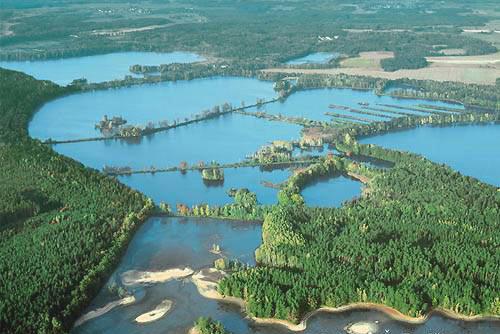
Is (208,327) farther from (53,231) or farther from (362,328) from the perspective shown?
(53,231)

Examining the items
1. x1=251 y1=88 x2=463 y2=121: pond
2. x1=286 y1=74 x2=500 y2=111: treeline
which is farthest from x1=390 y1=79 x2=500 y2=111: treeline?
x1=251 y1=88 x2=463 y2=121: pond

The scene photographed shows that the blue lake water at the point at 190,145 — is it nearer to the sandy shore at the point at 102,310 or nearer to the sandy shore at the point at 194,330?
the sandy shore at the point at 102,310

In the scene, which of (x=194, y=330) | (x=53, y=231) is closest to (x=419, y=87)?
(x=53, y=231)

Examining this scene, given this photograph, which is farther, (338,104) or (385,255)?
(338,104)

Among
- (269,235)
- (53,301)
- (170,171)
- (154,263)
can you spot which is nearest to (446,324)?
(269,235)

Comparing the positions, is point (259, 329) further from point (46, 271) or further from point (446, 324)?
point (46, 271)
